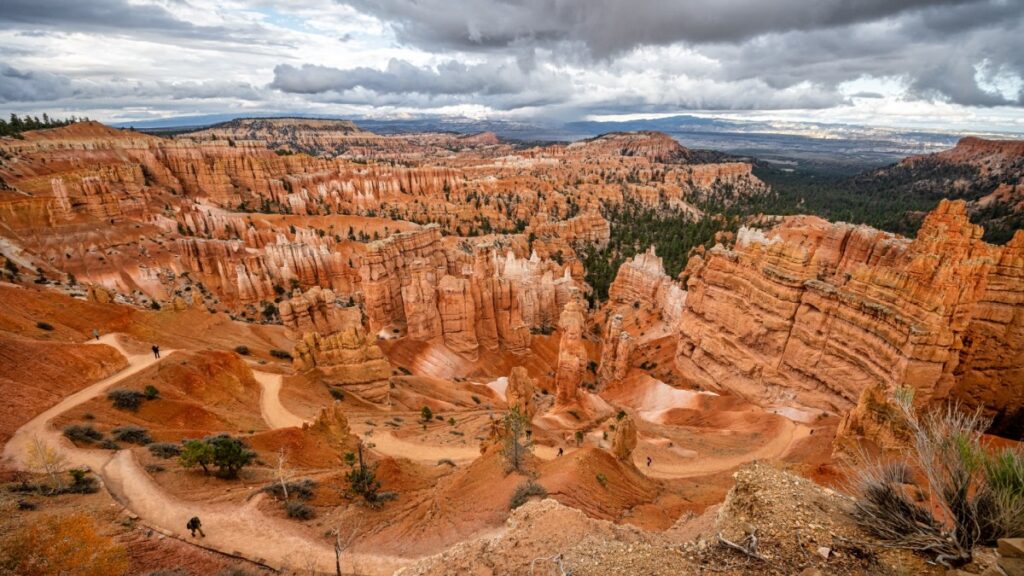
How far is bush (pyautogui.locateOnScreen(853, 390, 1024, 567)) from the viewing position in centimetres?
504

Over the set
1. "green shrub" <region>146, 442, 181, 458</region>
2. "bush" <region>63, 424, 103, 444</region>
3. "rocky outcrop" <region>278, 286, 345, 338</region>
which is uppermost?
"bush" <region>63, 424, 103, 444</region>

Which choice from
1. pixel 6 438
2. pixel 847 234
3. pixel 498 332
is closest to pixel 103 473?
pixel 6 438

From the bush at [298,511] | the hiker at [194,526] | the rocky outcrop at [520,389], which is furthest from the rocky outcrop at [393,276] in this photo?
the hiker at [194,526]

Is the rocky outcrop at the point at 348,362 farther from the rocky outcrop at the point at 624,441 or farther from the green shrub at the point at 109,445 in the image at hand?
the rocky outcrop at the point at 624,441

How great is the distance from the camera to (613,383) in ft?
115

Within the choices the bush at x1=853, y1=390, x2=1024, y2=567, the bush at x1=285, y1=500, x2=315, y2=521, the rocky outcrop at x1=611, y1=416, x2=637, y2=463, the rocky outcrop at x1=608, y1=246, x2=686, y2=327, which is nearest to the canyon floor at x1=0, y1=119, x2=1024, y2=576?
the bush at x1=285, y1=500, x2=315, y2=521

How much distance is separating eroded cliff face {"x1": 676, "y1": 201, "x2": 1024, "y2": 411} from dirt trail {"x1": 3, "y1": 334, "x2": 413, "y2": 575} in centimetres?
2004

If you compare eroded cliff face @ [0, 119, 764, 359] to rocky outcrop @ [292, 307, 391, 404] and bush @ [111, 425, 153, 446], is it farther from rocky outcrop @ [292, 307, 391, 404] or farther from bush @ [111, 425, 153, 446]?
bush @ [111, 425, 153, 446]

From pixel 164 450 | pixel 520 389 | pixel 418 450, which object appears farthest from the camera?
pixel 520 389

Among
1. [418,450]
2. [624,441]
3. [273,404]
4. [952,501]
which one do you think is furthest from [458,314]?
[952,501]

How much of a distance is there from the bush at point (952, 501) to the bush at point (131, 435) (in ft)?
67.6

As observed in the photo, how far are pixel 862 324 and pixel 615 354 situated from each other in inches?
669

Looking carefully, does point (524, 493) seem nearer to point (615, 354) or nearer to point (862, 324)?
point (862, 324)

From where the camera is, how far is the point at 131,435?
16.2 meters
